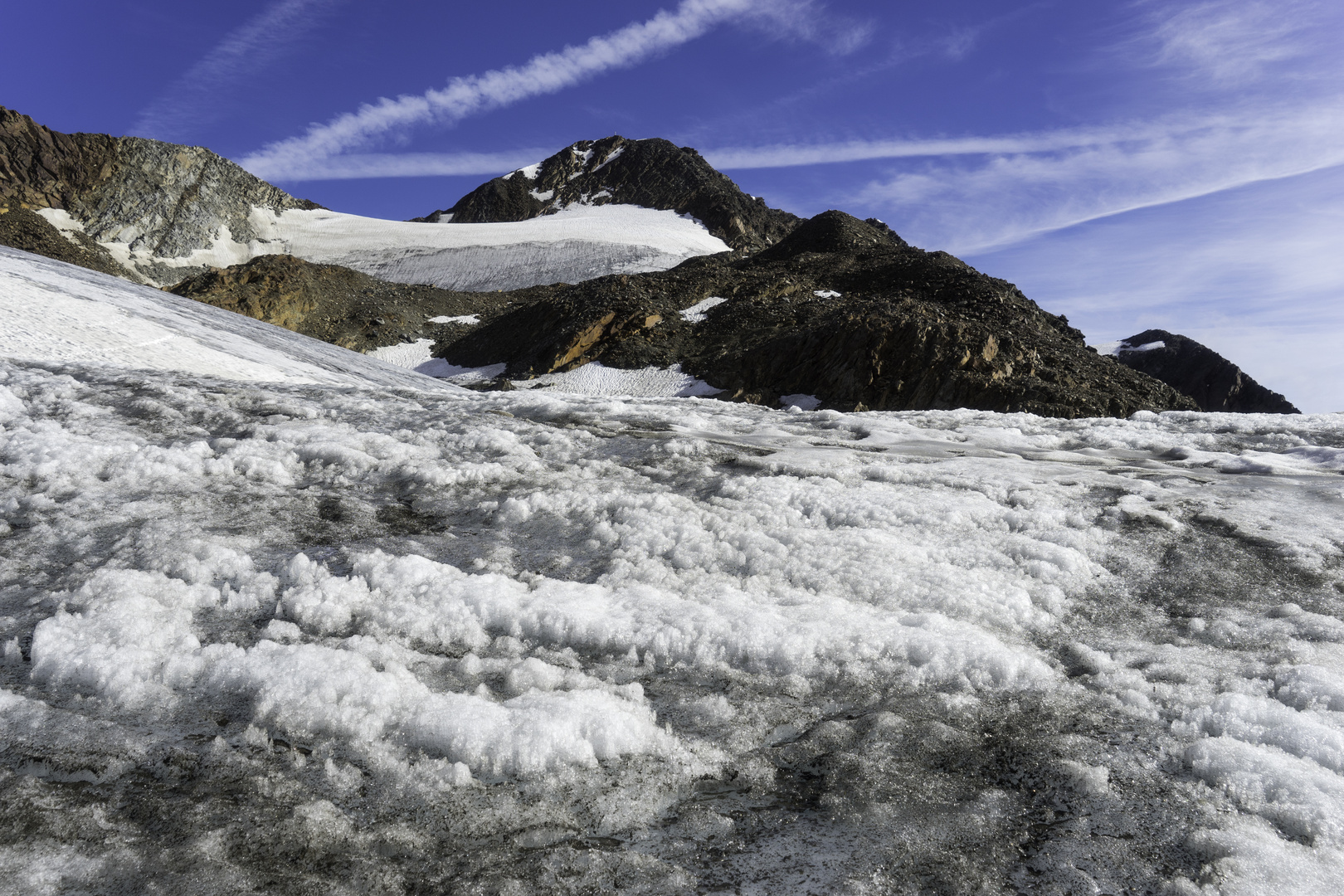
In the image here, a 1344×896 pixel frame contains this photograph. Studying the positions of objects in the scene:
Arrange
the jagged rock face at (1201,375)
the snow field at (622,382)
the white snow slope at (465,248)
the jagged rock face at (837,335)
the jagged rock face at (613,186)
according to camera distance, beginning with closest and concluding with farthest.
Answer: the jagged rock face at (837,335)
the snow field at (622,382)
the jagged rock face at (1201,375)
the white snow slope at (465,248)
the jagged rock face at (613,186)

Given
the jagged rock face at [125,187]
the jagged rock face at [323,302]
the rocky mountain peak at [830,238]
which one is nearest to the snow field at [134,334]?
the jagged rock face at [323,302]

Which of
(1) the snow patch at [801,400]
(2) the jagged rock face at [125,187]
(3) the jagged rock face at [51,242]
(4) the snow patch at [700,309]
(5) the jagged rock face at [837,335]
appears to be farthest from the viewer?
(2) the jagged rock face at [125,187]

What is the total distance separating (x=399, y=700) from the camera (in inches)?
100

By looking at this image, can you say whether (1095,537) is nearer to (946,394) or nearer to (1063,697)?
(1063,697)

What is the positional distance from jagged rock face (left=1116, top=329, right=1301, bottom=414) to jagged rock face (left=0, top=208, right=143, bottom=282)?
6955 cm

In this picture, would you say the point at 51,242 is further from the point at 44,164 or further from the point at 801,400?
the point at 801,400

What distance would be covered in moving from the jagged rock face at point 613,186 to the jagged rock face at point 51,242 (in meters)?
50.4

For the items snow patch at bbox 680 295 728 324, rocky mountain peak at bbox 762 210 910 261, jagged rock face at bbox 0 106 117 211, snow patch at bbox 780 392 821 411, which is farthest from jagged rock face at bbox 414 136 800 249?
snow patch at bbox 780 392 821 411

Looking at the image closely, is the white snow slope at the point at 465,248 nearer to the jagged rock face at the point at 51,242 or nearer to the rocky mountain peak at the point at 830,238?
the jagged rock face at the point at 51,242

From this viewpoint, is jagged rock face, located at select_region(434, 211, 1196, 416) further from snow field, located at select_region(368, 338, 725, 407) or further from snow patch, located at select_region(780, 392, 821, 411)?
snow field, located at select_region(368, 338, 725, 407)

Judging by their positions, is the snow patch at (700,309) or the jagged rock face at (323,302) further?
the jagged rock face at (323,302)

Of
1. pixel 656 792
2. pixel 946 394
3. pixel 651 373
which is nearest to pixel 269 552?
pixel 656 792

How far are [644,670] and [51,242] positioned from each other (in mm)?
64961

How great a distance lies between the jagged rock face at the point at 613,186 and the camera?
8425 cm
